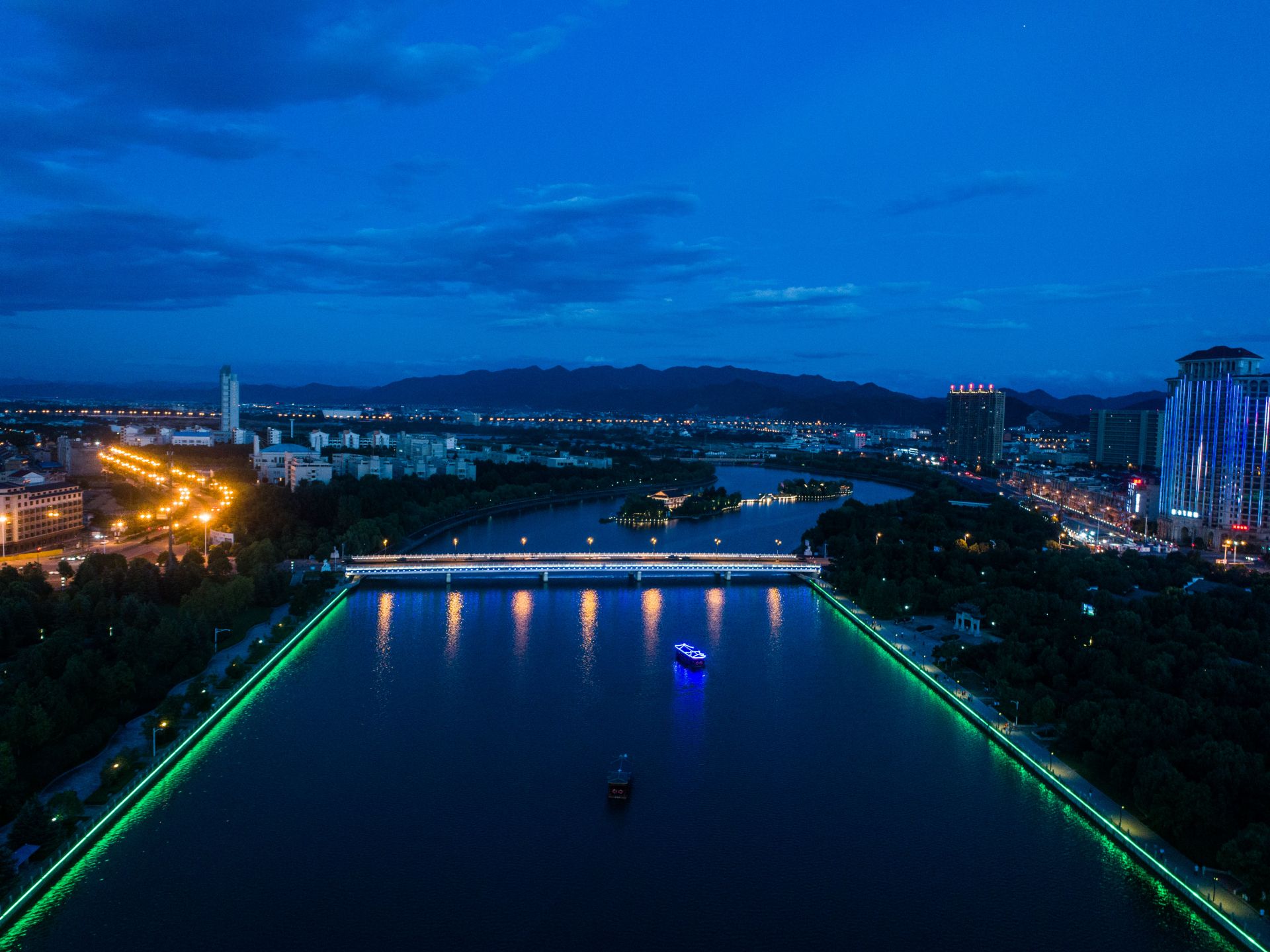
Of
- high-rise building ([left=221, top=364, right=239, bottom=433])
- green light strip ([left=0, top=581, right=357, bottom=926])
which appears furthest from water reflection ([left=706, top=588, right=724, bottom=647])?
high-rise building ([left=221, top=364, right=239, bottom=433])

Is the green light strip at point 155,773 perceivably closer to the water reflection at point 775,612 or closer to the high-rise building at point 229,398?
the water reflection at point 775,612

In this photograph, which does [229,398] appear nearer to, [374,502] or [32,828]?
[374,502]

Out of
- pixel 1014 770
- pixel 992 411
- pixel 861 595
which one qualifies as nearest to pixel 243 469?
pixel 861 595

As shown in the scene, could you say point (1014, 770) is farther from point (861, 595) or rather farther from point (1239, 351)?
point (1239, 351)

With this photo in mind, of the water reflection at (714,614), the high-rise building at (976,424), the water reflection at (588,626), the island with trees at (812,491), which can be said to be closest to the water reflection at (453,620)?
the water reflection at (588,626)

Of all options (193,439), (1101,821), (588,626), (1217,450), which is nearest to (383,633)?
(588,626)

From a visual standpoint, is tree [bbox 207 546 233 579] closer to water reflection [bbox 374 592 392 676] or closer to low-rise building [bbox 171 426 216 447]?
water reflection [bbox 374 592 392 676]
